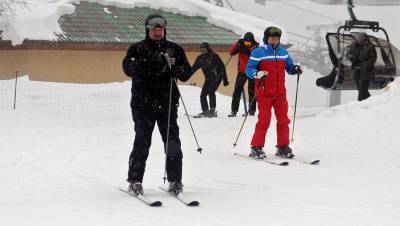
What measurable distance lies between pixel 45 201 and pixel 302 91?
4984cm

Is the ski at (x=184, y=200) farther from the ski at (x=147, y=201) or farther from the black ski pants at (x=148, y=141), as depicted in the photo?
the ski at (x=147, y=201)

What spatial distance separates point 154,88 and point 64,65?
1902 centimetres

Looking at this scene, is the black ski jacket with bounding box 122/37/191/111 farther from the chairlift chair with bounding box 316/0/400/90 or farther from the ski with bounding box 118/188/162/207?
the chairlift chair with bounding box 316/0/400/90

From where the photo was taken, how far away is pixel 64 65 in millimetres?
25750

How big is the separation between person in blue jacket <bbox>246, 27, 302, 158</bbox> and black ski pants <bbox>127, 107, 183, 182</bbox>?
260 cm

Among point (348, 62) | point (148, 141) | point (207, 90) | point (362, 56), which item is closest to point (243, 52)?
point (207, 90)

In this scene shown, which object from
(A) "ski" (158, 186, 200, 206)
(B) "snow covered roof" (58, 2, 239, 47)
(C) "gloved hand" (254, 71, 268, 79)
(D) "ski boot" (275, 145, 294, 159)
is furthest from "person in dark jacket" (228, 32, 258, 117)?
(B) "snow covered roof" (58, 2, 239, 47)

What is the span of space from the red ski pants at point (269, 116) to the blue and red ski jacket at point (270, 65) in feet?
0.35

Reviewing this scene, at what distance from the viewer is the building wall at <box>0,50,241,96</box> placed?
83.1 ft

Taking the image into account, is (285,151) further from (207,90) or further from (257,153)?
(207,90)

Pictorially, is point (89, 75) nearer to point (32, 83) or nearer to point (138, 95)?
point (32, 83)

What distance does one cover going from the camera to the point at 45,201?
22.9 ft

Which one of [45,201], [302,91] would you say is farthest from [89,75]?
[302,91]

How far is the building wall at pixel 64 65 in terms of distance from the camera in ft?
83.1
